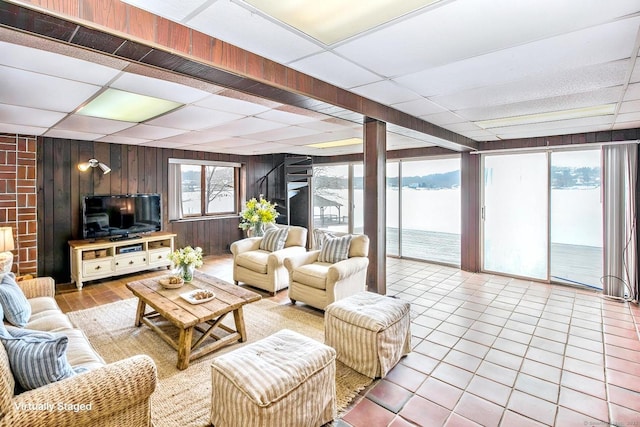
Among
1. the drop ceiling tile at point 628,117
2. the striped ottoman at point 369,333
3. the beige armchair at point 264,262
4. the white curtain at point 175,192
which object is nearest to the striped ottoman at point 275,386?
the striped ottoman at point 369,333

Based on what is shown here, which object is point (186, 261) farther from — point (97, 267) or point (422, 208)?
point (422, 208)

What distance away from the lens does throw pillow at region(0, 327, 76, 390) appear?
58.3 inches

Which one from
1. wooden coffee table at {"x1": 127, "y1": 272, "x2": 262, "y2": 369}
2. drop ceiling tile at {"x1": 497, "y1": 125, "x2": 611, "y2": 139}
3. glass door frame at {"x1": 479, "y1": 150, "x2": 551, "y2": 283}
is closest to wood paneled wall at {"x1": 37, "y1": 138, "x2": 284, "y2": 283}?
wooden coffee table at {"x1": 127, "y1": 272, "x2": 262, "y2": 369}

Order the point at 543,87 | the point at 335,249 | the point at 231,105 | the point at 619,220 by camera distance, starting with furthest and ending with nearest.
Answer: the point at 619,220 < the point at 335,249 < the point at 231,105 < the point at 543,87

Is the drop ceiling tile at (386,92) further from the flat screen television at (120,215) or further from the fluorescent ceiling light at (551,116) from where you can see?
the flat screen television at (120,215)

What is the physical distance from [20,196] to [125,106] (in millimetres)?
2819

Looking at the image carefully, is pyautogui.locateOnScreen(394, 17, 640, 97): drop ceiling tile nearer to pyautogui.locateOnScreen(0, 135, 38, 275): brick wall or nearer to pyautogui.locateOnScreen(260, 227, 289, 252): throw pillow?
pyautogui.locateOnScreen(260, 227, 289, 252): throw pillow

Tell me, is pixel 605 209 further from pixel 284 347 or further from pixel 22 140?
pixel 22 140

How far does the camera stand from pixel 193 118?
12.0 ft

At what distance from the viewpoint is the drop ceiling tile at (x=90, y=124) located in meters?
3.60

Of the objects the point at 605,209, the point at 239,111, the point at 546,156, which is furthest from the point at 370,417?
the point at 546,156

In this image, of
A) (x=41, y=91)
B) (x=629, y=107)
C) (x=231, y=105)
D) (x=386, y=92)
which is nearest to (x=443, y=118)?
(x=386, y=92)

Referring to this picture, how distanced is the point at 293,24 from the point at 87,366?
7.39 ft

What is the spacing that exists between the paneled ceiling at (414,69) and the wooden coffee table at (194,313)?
1831 millimetres
